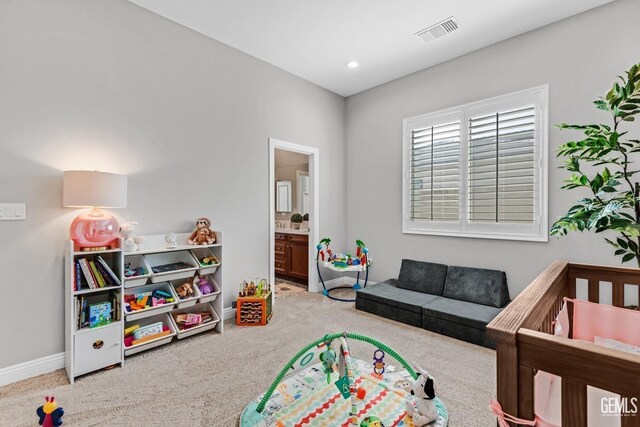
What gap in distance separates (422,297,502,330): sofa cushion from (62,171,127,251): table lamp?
9.51ft

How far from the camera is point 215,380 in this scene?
2133 mm

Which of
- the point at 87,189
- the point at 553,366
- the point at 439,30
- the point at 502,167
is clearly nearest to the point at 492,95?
the point at 502,167

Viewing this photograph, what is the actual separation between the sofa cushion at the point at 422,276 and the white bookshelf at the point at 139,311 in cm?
219

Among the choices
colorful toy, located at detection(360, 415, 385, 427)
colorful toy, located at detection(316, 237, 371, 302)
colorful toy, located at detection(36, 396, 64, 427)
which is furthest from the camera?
colorful toy, located at detection(316, 237, 371, 302)

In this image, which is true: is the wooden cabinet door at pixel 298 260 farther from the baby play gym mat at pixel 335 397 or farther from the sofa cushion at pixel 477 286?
the baby play gym mat at pixel 335 397

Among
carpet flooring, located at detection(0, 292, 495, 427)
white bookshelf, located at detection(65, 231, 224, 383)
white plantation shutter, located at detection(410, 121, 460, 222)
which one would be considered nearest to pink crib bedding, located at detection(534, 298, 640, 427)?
carpet flooring, located at detection(0, 292, 495, 427)

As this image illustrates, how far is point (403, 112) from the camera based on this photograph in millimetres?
4082

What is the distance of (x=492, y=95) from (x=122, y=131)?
3727 mm

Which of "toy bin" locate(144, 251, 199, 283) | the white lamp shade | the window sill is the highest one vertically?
the white lamp shade

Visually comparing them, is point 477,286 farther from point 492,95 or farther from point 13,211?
point 13,211

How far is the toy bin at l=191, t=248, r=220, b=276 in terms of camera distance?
2918mm

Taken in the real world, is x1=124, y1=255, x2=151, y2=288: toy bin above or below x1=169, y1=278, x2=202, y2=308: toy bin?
above

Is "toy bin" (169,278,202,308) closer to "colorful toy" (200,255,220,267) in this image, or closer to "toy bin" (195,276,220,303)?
"toy bin" (195,276,220,303)

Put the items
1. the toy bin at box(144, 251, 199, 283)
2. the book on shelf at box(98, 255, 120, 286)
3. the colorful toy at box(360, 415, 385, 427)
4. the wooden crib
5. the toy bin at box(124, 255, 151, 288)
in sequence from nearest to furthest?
the wooden crib, the colorful toy at box(360, 415, 385, 427), the book on shelf at box(98, 255, 120, 286), the toy bin at box(124, 255, 151, 288), the toy bin at box(144, 251, 199, 283)
